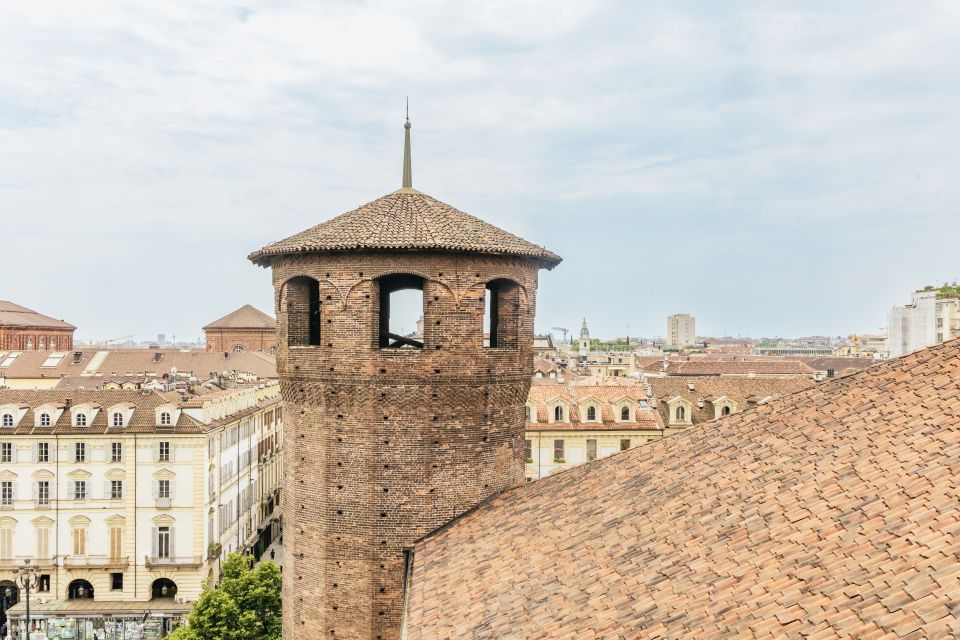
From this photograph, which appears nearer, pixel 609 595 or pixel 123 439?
pixel 609 595

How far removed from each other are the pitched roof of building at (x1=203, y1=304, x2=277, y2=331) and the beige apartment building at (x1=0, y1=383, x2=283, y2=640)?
5763 cm

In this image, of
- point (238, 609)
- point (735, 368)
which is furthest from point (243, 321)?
point (238, 609)

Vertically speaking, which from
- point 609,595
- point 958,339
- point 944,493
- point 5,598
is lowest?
point 5,598

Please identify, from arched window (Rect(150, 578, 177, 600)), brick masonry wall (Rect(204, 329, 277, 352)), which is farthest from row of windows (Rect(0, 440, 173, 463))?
brick masonry wall (Rect(204, 329, 277, 352))

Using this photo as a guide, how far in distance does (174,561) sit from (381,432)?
1181 inches

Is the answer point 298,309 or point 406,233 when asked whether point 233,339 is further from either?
point 406,233

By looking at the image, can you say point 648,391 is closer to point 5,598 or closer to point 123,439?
point 123,439

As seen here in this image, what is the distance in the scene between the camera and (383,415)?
12.9m

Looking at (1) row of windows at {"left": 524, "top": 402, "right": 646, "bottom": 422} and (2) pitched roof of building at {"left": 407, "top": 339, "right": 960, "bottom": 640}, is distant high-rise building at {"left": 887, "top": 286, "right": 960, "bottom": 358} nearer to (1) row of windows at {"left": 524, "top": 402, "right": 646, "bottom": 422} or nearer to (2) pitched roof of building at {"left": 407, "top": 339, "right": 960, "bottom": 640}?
(1) row of windows at {"left": 524, "top": 402, "right": 646, "bottom": 422}

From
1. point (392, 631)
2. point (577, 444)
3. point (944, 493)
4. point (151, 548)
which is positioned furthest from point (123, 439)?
point (944, 493)

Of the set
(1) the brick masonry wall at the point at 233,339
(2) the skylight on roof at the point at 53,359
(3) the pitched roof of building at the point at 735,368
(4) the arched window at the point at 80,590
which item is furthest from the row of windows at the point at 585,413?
(1) the brick masonry wall at the point at 233,339

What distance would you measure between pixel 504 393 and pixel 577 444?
30.3 meters

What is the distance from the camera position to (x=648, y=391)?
4931cm

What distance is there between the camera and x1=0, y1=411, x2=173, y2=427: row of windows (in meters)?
37.9
